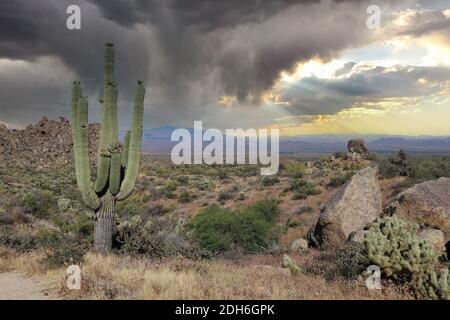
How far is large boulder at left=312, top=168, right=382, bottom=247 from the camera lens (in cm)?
1471

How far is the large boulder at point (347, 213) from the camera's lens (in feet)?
48.3

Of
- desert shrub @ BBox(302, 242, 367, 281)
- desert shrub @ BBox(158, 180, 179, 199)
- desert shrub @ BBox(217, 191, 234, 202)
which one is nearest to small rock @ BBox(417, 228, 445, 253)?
desert shrub @ BBox(302, 242, 367, 281)

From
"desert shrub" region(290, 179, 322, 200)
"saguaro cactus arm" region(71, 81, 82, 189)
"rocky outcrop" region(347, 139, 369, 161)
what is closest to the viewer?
"saguaro cactus arm" region(71, 81, 82, 189)

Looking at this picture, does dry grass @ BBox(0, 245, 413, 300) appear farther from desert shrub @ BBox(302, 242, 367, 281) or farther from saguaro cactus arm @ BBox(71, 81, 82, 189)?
saguaro cactus arm @ BBox(71, 81, 82, 189)

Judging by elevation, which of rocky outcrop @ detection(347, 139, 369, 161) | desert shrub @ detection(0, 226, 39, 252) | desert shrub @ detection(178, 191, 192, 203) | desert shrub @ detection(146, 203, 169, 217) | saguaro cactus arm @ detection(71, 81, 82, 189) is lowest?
desert shrub @ detection(146, 203, 169, 217)

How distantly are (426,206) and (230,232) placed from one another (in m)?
7.87

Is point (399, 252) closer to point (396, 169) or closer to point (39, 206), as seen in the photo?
point (396, 169)

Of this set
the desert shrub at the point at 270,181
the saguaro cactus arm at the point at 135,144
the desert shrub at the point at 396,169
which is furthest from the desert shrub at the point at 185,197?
the saguaro cactus arm at the point at 135,144

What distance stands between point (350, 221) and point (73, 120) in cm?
908

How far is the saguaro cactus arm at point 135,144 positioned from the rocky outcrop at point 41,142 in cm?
5299

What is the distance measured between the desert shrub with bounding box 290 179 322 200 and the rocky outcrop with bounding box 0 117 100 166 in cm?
4012

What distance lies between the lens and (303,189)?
28.6 m
